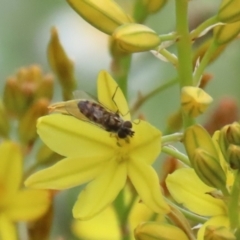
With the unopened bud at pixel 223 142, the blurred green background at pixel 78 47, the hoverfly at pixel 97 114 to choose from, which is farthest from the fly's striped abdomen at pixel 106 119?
the blurred green background at pixel 78 47

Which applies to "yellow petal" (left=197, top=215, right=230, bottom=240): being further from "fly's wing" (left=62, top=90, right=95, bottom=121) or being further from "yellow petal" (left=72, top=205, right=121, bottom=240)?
"yellow petal" (left=72, top=205, right=121, bottom=240)

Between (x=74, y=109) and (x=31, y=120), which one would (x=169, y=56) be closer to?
(x=74, y=109)

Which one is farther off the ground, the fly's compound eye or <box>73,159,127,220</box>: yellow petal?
the fly's compound eye

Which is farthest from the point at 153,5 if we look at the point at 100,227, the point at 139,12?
the point at 100,227

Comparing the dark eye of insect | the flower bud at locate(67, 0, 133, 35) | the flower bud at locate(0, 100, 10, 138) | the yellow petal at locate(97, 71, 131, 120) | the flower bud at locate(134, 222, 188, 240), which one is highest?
the flower bud at locate(67, 0, 133, 35)

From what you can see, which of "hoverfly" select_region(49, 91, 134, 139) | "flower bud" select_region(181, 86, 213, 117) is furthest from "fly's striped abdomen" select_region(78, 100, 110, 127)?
"flower bud" select_region(181, 86, 213, 117)

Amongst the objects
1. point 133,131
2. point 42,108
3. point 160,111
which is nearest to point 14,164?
point 42,108
